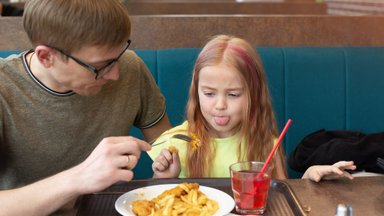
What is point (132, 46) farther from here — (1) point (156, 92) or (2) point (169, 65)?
(1) point (156, 92)

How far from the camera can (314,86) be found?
2.45 m

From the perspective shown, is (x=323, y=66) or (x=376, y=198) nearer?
(x=376, y=198)

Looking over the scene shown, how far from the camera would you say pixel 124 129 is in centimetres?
182

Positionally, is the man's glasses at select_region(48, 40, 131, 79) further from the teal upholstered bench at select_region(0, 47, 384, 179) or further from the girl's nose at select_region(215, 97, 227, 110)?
the teal upholstered bench at select_region(0, 47, 384, 179)

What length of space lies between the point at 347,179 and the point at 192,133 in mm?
534

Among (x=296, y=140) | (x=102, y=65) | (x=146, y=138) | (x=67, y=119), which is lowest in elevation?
(x=296, y=140)

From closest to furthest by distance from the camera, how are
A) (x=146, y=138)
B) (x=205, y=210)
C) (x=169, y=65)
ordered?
(x=205, y=210), (x=146, y=138), (x=169, y=65)

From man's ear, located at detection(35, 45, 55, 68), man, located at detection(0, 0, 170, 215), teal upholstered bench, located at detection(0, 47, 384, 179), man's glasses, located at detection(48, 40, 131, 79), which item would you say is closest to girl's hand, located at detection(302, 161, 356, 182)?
man, located at detection(0, 0, 170, 215)

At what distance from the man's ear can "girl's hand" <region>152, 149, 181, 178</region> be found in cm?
42

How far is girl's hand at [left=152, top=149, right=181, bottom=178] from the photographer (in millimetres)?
1595

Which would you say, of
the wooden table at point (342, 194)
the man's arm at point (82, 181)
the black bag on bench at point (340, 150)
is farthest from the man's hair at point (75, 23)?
the black bag on bench at point (340, 150)

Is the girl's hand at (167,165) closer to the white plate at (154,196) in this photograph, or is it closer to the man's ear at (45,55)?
the white plate at (154,196)

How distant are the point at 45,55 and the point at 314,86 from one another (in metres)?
1.35

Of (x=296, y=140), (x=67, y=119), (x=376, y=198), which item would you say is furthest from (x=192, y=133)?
(x=296, y=140)
